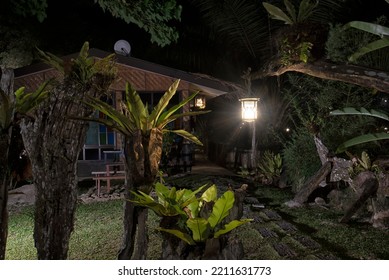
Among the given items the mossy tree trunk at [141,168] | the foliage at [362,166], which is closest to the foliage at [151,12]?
the mossy tree trunk at [141,168]

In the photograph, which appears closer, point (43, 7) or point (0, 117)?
point (0, 117)

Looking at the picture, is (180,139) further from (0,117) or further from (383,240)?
(0,117)

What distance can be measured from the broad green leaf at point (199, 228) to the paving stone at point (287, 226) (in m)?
2.81

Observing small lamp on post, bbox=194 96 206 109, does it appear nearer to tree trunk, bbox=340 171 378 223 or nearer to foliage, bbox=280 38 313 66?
foliage, bbox=280 38 313 66

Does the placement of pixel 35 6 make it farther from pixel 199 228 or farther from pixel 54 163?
pixel 199 228

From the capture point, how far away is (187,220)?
261cm

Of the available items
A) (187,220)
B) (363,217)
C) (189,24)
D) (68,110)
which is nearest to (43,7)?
(68,110)

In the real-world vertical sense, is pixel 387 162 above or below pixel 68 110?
below

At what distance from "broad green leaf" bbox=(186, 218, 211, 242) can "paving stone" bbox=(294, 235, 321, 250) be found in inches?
89.9

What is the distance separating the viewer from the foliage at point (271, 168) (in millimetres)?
8938

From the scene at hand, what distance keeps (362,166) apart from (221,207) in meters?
4.00

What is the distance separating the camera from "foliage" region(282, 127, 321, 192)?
25.2 feet

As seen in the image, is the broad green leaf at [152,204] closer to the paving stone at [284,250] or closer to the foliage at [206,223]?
the foliage at [206,223]
